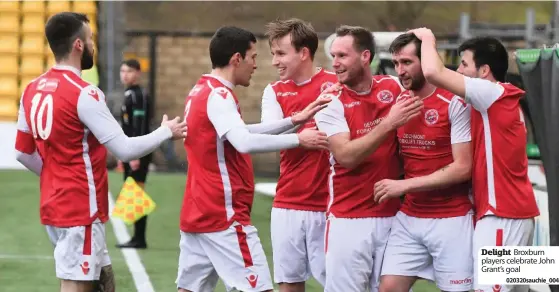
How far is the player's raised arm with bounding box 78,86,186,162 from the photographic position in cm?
634

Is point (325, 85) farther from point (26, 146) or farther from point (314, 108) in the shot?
point (26, 146)

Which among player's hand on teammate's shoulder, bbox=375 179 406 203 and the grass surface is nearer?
player's hand on teammate's shoulder, bbox=375 179 406 203

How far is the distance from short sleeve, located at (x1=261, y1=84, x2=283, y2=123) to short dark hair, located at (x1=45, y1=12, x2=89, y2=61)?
151 cm

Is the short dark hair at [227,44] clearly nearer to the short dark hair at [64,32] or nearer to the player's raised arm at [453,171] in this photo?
the short dark hair at [64,32]

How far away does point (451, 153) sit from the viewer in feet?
21.6

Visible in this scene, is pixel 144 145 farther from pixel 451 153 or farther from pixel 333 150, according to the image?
pixel 451 153

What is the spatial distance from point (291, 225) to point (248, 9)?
1924 cm

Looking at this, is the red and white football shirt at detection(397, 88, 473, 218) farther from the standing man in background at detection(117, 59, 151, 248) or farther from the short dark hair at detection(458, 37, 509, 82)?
the standing man in background at detection(117, 59, 151, 248)

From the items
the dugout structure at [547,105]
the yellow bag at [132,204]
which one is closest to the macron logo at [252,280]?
the dugout structure at [547,105]

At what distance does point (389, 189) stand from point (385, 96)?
26.2 inches

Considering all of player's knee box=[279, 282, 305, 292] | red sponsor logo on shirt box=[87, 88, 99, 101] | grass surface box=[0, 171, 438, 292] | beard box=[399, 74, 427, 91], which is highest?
beard box=[399, 74, 427, 91]

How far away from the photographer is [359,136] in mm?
6734

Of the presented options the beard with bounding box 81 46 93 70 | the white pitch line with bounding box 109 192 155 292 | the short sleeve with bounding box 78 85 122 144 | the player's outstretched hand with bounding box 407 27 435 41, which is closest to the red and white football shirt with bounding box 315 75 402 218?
the player's outstretched hand with bounding box 407 27 435 41

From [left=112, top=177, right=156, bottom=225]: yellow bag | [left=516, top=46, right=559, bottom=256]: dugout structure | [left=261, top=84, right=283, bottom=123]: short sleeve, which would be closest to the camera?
[left=261, top=84, right=283, bottom=123]: short sleeve
